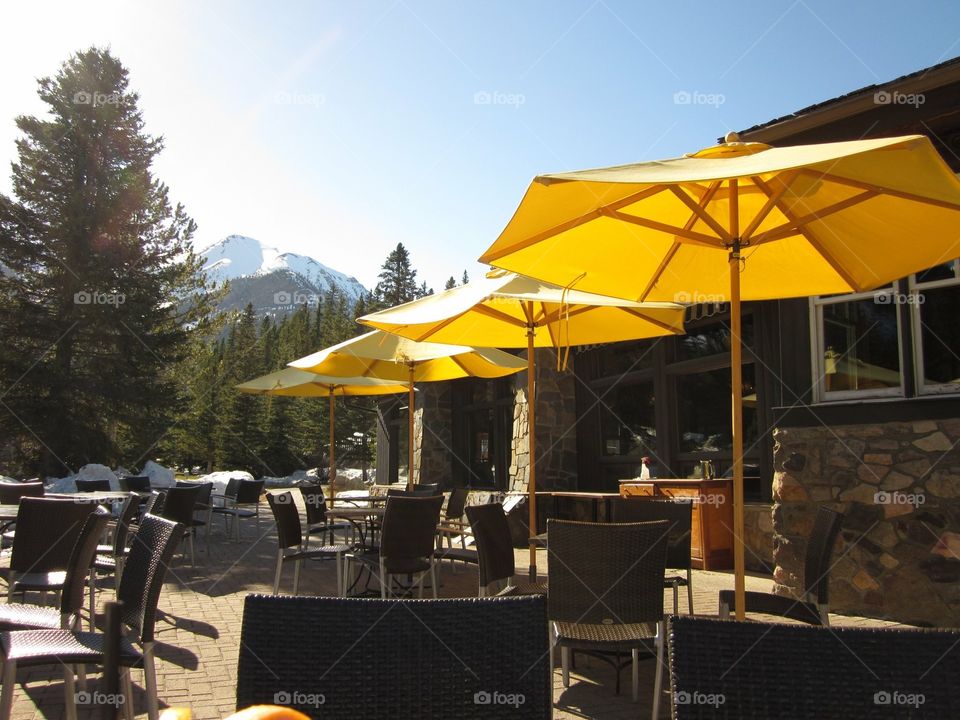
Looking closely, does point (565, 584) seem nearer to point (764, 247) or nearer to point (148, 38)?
point (764, 247)

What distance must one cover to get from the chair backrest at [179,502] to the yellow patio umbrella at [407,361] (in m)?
1.95

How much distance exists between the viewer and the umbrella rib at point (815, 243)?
3689 mm

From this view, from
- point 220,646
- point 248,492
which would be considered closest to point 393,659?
point 220,646

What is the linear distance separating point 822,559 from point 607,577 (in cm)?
121

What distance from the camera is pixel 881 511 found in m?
5.66

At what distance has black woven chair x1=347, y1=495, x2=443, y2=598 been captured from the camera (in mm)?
5160

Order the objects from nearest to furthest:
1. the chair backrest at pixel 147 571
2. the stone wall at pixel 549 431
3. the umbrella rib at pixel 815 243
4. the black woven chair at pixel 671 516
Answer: the chair backrest at pixel 147 571 → the umbrella rib at pixel 815 243 → the black woven chair at pixel 671 516 → the stone wall at pixel 549 431

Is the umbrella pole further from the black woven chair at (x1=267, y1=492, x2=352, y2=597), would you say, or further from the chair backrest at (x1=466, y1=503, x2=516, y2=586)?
the black woven chair at (x1=267, y1=492, x2=352, y2=597)

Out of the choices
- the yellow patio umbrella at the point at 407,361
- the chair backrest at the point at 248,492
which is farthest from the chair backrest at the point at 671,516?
the chair backrest at the point at 248,492

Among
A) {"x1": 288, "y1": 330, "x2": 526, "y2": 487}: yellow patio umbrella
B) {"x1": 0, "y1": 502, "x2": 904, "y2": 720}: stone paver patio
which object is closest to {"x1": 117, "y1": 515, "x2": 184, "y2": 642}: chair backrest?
{"x1": 0, "y1": 502, "x2": 904, "y2": 720}: stone paver patio

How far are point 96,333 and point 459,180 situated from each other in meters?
14.6

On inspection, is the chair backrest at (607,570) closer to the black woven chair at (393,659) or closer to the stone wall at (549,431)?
the black woven chair at (393,659)

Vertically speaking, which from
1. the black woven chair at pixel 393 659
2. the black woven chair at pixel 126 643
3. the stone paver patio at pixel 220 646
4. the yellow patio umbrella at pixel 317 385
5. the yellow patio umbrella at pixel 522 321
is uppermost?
the yellow patio umbrella at pixel 522 321

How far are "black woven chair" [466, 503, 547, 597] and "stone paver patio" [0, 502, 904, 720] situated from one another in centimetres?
61
